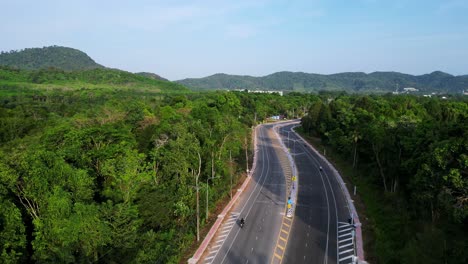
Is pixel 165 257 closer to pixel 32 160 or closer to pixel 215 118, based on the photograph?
pixel 32 160

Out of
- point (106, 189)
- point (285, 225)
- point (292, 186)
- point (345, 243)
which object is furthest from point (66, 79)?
point (345, 243)

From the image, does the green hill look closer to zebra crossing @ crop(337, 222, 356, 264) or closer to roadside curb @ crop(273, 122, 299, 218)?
roadside curb @ crop(273, 122, 299, 218)

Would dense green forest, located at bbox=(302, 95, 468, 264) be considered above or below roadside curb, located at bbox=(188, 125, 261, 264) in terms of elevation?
above

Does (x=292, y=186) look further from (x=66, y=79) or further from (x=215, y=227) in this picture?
(x=66, y=79)

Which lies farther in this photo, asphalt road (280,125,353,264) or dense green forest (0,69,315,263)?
asphalt road (280,125,353,264)

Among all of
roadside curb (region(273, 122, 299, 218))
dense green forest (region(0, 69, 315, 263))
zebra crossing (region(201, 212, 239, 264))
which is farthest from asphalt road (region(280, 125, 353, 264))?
dense green forest (region(0, 69, 315, 263))

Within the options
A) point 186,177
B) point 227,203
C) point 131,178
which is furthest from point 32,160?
point 227,203
